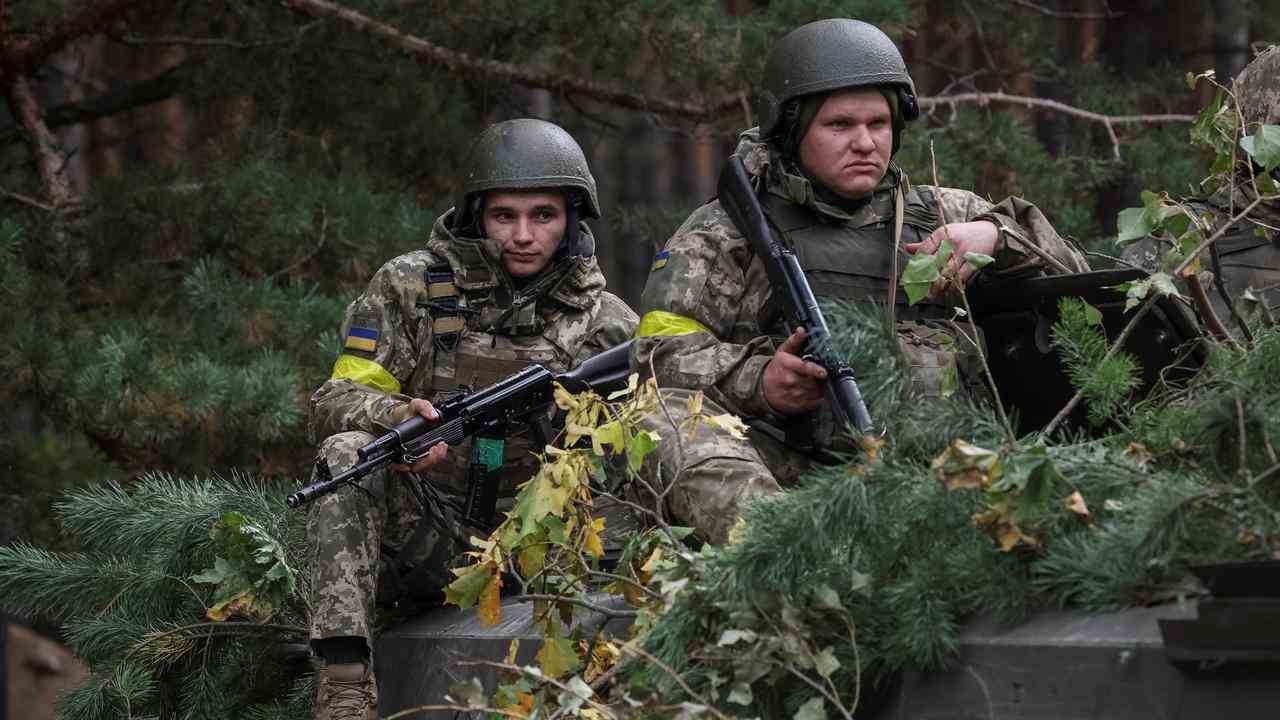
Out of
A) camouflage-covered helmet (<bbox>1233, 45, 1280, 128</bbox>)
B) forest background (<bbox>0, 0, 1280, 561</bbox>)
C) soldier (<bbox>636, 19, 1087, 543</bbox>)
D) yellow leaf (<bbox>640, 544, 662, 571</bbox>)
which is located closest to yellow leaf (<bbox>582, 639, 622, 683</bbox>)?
yellow leaf (<bbox>640, 544, 662, 571</bbox>)

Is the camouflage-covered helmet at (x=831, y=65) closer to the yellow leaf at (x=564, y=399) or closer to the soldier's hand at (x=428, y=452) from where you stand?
the soldier's hand at (x=428, y=452)

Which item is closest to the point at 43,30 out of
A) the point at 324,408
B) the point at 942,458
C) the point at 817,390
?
the point at 324,408

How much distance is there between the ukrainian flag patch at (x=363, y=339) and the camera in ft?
18.5

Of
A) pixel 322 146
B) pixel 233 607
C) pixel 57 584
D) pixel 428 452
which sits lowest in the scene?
pixel 57 584

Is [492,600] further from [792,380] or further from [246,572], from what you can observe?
[246,572]

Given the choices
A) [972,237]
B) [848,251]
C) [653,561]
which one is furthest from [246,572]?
[972,237]

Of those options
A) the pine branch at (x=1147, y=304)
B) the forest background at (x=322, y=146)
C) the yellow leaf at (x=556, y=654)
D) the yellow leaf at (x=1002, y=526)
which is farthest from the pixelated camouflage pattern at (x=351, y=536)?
the yellow leaf at (x=1002, y=526)

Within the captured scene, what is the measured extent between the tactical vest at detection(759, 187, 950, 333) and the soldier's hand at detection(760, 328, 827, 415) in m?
0.28

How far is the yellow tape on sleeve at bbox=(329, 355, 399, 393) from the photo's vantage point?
558 centimetres

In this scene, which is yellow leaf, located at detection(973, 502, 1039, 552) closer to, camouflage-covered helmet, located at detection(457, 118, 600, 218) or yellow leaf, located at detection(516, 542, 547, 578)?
yellow leaf, located at detection(516, 542, 547, 578)

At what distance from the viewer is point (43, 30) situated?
8664 millimetres

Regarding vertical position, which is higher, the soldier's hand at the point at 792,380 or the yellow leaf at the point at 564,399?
the yellow leaf at the point at 564,399

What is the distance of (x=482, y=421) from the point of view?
17.5 ft

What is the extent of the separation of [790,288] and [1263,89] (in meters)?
1.67
